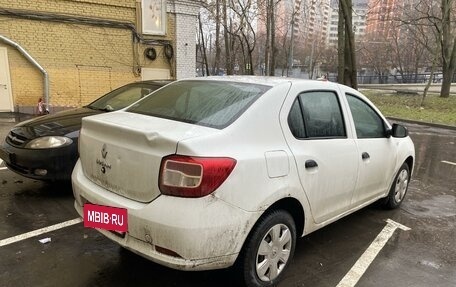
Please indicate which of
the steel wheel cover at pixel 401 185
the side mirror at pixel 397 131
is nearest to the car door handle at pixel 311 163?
the side mirror at pixel 397 131

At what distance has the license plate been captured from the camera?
2.72 metres

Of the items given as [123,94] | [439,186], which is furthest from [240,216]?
[439,186]

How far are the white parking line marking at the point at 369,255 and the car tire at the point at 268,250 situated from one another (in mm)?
532

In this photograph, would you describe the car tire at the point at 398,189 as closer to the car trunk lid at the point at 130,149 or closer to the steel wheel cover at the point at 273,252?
the steel wheel cover at the point at 273,252

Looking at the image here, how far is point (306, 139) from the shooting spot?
324 centimetres

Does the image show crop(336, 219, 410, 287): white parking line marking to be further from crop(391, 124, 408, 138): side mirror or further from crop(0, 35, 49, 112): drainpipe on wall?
crop(0, 35, 49, 112): drainpipe on wall

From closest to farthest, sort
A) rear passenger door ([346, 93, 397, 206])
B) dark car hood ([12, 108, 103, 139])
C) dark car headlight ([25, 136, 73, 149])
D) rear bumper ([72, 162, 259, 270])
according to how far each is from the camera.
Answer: rear bumper ([72, 162, 259, 270]), rear passenger door ([346, 93, 397, 206]), dark car headlight ([25, 136, 73, 149]), dark car hood ([12, 108, 103, 139])

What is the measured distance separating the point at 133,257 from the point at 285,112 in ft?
5.90

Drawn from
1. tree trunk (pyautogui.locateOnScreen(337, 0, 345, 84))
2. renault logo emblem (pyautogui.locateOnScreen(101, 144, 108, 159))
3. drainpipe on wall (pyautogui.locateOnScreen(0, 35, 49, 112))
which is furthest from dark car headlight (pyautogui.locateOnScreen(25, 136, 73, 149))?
tree trunk (pyautogui.locateOnScreen(337, 0, 345, 84))

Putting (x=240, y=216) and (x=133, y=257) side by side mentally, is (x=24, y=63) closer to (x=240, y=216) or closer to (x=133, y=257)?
(x=133, y=257)

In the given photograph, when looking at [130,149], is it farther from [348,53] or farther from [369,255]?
[348,53]

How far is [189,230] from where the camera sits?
2.45m

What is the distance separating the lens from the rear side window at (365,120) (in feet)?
13.1

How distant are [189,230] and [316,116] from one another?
1613mm
